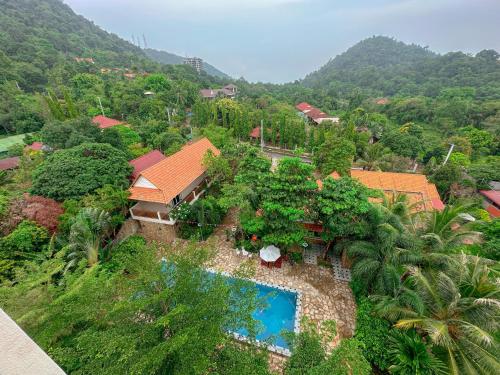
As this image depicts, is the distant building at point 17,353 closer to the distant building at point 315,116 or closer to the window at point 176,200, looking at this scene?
the window at point 176,200

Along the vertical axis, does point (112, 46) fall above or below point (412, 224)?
above

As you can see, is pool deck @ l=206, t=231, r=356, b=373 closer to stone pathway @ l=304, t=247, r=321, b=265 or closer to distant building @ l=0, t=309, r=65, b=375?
stone pathway @ l=304, t=247, r=321, b=265

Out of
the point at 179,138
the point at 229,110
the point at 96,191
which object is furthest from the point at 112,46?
the point at 96,191

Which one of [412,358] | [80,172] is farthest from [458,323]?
[80,172]

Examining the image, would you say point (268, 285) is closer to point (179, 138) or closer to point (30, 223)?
point (30, 223)

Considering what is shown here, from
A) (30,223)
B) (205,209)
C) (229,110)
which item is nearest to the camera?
A: (30,223)

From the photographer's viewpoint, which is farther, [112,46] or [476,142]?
[112,46]

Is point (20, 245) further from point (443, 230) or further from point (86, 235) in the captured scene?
point (443, 230)
